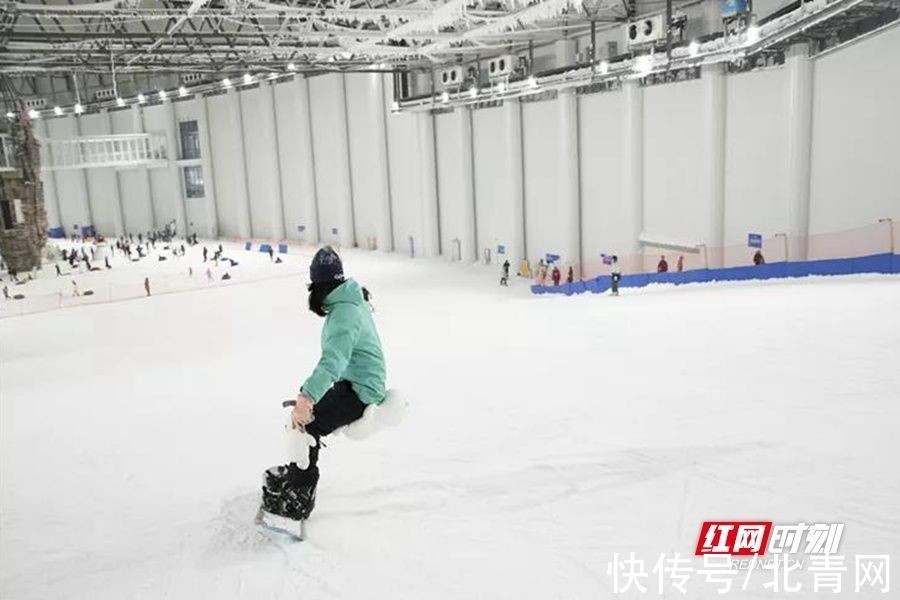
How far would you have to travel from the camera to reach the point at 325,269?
12.1 feet

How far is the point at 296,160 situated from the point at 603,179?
21987 millimetres

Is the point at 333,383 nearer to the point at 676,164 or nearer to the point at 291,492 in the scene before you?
the point at 291,492

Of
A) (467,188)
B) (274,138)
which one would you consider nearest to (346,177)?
(274,138)

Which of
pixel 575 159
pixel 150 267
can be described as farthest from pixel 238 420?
pixel 150 267

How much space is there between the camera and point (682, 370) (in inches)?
276

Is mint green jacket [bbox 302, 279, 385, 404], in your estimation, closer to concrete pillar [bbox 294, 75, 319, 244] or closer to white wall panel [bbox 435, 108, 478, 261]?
white wall panel [bbox 435, 108, 478, 261]

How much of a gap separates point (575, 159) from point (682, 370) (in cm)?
1825

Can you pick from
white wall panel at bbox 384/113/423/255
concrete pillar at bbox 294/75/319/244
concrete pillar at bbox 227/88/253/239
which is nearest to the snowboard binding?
white wall panel at bbox 384/113/423/255

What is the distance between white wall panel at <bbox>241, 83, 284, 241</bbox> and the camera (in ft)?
135

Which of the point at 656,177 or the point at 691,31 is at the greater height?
the point at 691,31

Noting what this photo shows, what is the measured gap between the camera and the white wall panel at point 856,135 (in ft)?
47.2

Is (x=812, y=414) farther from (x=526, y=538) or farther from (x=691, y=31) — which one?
(x=691, y=31)

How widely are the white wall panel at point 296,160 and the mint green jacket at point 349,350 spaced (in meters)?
36.6

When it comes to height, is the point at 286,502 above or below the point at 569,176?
below
